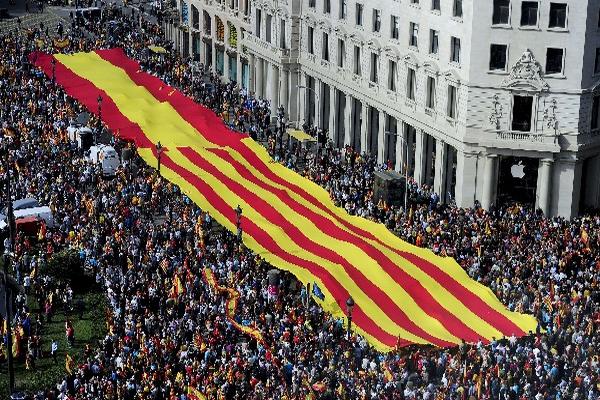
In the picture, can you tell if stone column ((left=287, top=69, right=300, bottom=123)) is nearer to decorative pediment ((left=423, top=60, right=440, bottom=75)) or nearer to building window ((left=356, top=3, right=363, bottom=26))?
building window ((left=356, top=3, right=363, bottom=26))

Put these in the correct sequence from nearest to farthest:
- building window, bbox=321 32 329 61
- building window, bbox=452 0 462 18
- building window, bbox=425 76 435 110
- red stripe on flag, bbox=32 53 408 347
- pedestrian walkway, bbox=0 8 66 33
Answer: red stripe on flag, bbox=32 53 408 347 < building window, bbox=452 0 462 18 < building window, bbox=425 76 435 110 < building window, bbox=321 32 329 61 < pedestrian walkway, bbox=0 8 66 33

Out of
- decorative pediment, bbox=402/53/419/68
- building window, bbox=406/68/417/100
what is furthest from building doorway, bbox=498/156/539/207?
decorative pediment, bbox=402/53/419/68

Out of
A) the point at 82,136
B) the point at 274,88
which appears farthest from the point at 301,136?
the point at 82,136

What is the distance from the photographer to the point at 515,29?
82938 millimetres

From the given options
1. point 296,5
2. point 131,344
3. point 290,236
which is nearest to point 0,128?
point 296,5

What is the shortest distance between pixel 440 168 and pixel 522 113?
7597mm

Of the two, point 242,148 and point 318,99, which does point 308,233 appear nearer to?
point 242,148

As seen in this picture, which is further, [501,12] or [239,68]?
[239,68]

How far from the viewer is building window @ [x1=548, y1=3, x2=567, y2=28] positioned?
82.2m

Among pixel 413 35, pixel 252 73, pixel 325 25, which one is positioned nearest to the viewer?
pixel 413 35

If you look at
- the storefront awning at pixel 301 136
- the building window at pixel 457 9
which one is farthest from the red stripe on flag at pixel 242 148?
the building window at pixel 457 9

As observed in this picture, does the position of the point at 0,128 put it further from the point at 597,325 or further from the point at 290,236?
the point at 597,325

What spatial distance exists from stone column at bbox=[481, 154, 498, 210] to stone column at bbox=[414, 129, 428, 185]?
6.85 m

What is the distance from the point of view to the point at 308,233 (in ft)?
241
